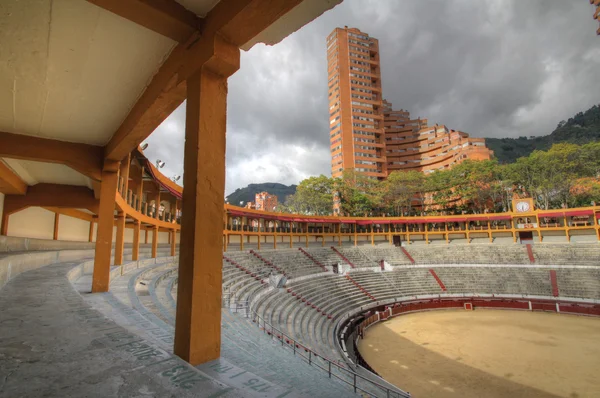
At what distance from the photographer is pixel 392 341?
15.9m

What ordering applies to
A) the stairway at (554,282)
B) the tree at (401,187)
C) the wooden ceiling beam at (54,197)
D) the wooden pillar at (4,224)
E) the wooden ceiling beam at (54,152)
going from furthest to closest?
the tree at (401,187)
the stairway at (554,282)
the wooden pillar at (4,224)
the wooden ceiling beam at (54,197)
the wooden ceiling beam at (54,152)

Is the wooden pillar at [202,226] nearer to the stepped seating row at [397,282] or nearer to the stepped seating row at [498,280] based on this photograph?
the stepped seating row at [397,282]

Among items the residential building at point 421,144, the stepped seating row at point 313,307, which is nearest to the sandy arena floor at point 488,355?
the stepped seating row at point 313,307

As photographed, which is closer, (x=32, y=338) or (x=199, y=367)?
(x=199, y=367)

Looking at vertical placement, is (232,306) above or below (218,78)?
below

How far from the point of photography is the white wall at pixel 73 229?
15.0m

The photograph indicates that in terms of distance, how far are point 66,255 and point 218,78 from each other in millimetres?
15039

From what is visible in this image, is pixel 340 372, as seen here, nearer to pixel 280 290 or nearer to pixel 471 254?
pixel 280 290

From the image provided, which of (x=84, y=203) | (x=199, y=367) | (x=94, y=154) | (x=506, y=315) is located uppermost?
(x=94, y=154)

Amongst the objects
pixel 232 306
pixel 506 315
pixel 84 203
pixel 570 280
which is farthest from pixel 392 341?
pixel 570 280

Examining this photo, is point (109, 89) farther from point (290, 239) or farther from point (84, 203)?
point (290, 239)

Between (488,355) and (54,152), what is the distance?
58.5ft

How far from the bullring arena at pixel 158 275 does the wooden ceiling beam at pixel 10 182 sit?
87 millimetres

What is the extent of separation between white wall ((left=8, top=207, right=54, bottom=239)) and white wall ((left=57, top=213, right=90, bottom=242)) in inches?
29.7
